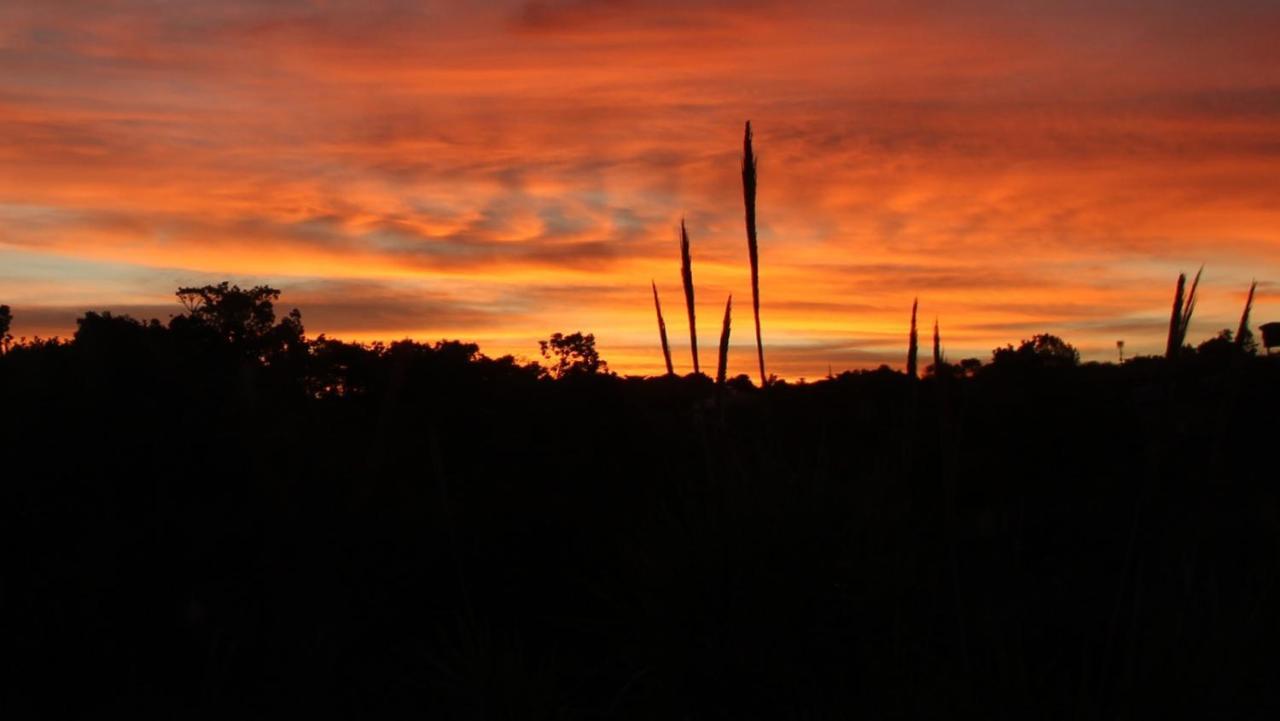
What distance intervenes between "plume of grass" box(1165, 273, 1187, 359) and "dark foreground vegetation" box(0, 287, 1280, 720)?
31 cm

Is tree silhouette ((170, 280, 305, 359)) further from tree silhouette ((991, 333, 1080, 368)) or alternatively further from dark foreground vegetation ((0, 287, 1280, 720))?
tree silhouette ((991, 333, 1080, 368))

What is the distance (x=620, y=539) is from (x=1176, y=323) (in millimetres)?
4930

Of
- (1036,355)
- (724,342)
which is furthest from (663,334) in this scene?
(1036,355)

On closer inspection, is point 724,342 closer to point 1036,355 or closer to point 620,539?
point 620,539

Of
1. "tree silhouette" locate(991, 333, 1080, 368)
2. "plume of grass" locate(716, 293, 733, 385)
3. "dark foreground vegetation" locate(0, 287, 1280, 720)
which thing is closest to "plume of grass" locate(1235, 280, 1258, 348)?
"dark foreground vegetation" locate(0, 287, 1280, 720)

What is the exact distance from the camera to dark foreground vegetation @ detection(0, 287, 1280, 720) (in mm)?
6730

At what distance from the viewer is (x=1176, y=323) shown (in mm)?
5258

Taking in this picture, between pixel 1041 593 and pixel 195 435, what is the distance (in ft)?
25.5

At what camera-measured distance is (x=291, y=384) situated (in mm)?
14828

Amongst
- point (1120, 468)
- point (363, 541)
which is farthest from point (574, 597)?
point (1120, 468)

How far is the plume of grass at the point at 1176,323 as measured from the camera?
205 inches

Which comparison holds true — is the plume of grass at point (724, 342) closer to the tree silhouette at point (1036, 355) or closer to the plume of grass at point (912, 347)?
the plume of grass at point (912, 347)

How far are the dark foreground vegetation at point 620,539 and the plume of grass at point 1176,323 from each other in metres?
0.31

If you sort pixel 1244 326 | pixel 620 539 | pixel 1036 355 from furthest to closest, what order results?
pixel 1036 355 < pixel 620 539 < pixel 1244 326
